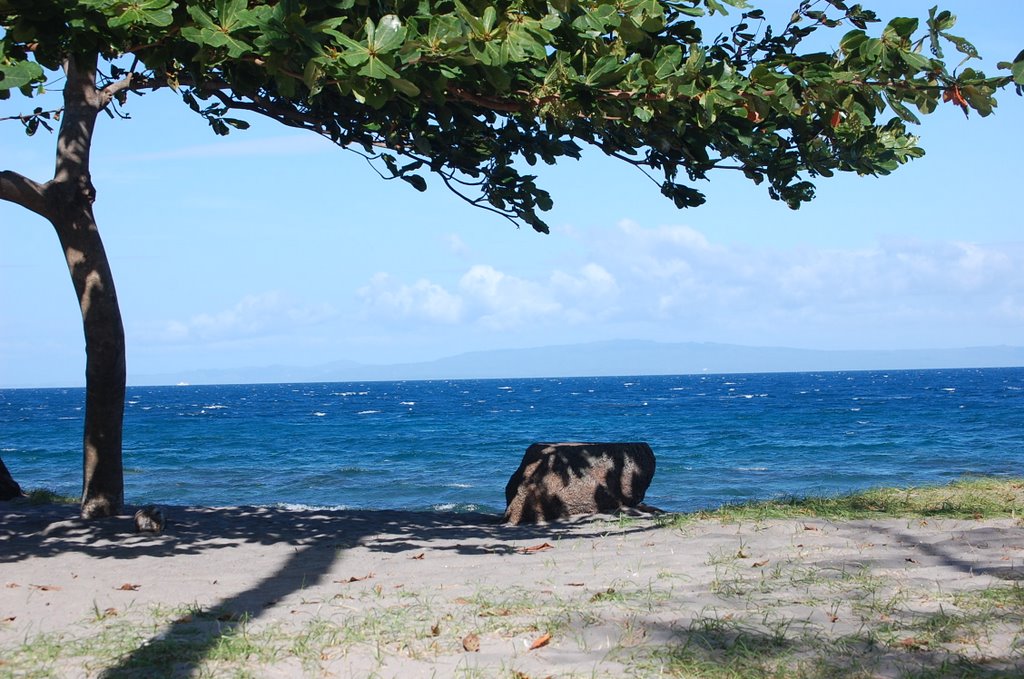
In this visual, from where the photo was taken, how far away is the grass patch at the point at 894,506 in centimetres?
905

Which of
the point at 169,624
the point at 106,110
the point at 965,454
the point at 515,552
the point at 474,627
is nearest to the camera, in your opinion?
the point at 474,627

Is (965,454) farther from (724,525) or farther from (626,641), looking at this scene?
(626,641)

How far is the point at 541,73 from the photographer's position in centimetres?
647

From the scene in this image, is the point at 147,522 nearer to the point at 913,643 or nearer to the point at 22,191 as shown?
the point at 22,191

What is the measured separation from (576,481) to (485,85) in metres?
5.19

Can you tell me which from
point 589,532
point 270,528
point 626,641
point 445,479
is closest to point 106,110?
point 270,528

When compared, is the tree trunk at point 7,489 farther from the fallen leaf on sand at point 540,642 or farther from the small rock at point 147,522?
the fallen leaf on sand at point 540,642

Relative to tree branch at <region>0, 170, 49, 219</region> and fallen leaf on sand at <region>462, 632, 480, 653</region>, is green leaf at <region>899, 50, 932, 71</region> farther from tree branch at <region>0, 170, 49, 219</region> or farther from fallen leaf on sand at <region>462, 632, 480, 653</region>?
tree branch at <region>0, 170, 49, 219</region>

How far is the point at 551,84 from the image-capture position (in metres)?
6.43

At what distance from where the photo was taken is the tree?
5254mm

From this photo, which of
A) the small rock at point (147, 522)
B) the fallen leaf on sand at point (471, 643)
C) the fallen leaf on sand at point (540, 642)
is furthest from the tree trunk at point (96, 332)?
the fallen leaf on sand at point (540, 642)

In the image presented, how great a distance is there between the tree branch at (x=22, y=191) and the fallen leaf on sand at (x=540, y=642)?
7273 mm

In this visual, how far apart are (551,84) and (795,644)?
392 centimetres

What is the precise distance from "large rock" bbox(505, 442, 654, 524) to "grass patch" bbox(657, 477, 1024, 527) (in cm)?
89
